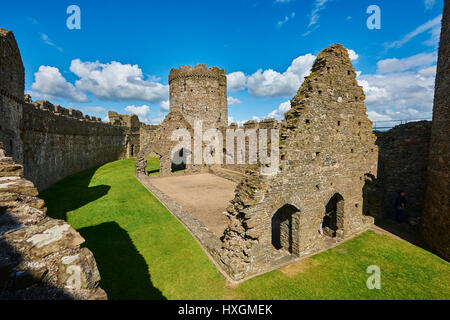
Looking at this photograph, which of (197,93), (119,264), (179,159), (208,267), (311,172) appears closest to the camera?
(119,264)

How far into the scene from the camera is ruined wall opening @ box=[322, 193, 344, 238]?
33.3 ft

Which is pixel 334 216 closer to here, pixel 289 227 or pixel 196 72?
pixel 289 227

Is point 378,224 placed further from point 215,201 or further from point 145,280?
point 145,280

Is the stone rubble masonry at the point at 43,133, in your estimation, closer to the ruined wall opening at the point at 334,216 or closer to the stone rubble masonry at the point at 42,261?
the stone rubble masonry at the point at 42,261

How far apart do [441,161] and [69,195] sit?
1938 cm

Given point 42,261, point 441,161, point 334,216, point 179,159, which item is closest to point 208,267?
point 42,261

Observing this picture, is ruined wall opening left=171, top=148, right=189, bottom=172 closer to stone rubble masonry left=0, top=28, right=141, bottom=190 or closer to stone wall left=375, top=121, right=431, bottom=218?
stone rubble masonry left=0, top=28, right=141, bottom=190

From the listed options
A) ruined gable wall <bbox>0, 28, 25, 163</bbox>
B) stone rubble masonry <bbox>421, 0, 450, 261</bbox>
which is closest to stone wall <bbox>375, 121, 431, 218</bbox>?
stone rubble masonry <bbox>421, 0, 450, 261</bbox>

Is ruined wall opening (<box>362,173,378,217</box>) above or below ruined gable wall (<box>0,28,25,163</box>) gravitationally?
below

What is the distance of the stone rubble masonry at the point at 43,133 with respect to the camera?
9547mm

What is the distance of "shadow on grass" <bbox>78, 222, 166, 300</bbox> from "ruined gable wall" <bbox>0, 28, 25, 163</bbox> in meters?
5.34

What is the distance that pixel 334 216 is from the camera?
10.5m

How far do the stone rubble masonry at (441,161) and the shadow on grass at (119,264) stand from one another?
34.4 ft
